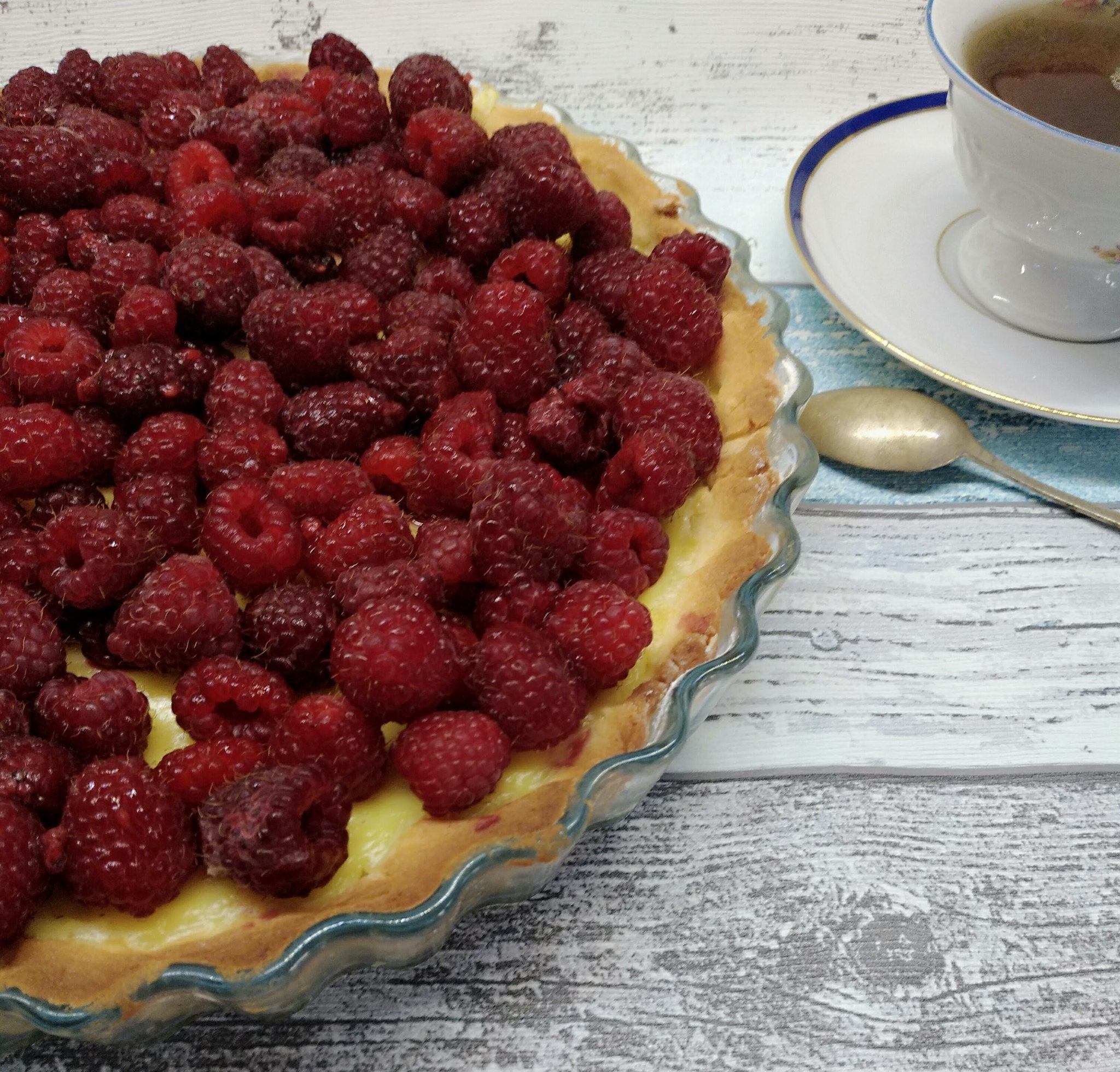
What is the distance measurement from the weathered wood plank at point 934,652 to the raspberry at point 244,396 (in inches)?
24.4

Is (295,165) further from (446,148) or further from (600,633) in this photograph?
(600,633)

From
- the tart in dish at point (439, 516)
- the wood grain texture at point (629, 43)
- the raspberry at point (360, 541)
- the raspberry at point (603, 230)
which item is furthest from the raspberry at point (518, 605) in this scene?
the wood grain texture at point (629, 43)

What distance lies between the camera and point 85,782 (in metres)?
0.81

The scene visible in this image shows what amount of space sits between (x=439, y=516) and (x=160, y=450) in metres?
0.31

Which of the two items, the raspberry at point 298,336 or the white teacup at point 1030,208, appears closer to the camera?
the raspberry at point 298,336

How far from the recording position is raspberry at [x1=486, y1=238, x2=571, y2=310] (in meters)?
1.25

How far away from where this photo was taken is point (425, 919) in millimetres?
751

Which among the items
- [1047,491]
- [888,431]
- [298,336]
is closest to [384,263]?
[298,336]

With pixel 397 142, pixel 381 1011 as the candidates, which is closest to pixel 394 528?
pixel 381 1011

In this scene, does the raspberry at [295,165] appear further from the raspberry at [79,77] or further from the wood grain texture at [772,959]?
the wood grain texture at [772,959]

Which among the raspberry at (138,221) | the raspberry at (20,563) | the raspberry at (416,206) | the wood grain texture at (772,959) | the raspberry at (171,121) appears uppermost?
the raspberry at (171,121)

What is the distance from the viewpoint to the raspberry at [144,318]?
115 centimetres

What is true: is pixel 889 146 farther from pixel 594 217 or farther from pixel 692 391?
pixel 692 391

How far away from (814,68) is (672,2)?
0.35 meters
